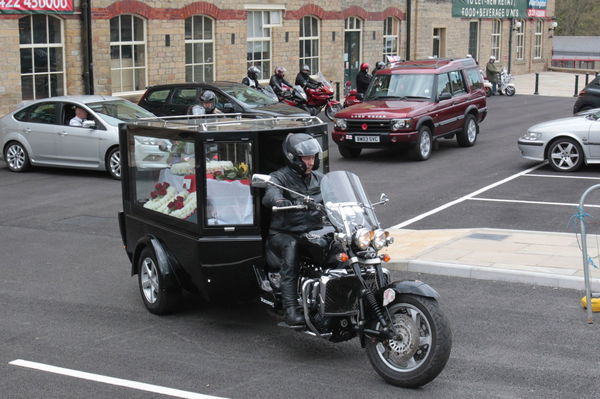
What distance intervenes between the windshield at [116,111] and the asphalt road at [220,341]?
16.9 ft

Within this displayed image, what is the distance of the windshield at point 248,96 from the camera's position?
21383mm

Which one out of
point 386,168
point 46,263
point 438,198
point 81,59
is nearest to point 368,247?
point 46,263

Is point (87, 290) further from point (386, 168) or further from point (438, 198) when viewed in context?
point (386, 168)

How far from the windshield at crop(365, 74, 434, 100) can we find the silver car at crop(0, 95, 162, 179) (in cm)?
524

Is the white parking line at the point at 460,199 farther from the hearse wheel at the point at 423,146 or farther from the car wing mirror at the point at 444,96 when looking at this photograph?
the car wing mirror at the point at 444,96

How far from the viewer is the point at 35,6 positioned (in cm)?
2305

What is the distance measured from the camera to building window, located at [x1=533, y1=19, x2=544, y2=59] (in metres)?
53.5

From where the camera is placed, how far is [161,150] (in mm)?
8461

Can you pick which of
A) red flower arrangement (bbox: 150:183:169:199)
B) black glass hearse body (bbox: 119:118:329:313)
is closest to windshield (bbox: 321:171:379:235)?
black glass hearse body (bbox: 119:118:329:313)

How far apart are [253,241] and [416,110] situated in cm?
1161

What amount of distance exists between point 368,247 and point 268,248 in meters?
1.13

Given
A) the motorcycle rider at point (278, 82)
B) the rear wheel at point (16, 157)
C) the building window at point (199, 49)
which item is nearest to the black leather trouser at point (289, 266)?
the rear wheel at point (16, 157)

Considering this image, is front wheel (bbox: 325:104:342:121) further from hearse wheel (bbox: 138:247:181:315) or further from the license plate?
hearse wheel (bbox: 138:247:181:315)

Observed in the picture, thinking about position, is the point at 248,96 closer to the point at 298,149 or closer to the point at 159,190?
the point at 159,190
